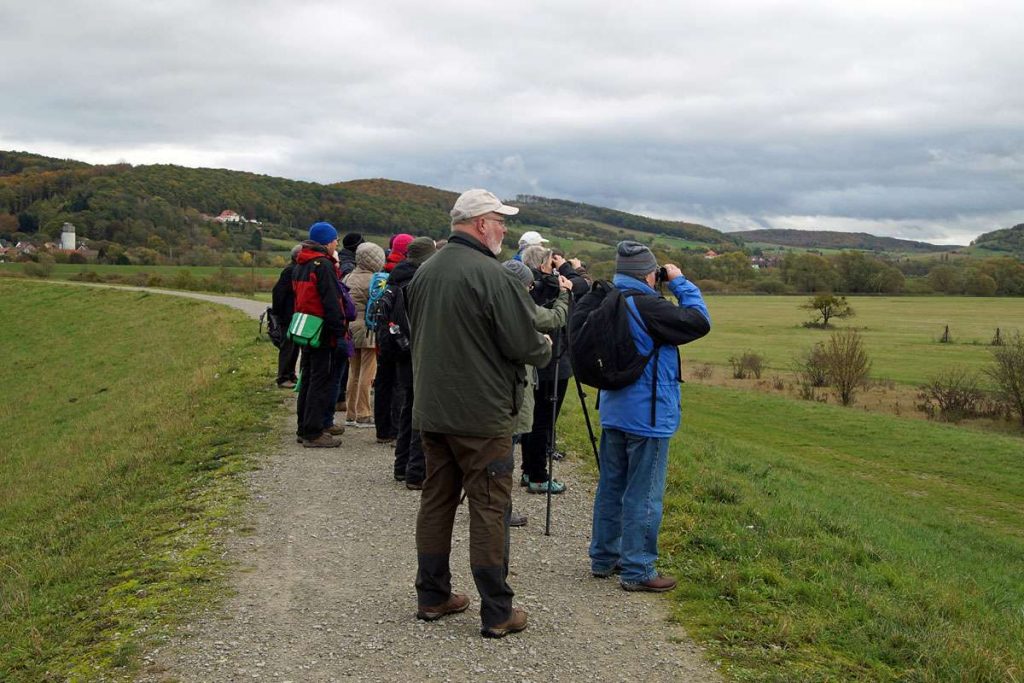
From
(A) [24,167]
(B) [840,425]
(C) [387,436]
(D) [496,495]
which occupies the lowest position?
(B) [840,425]

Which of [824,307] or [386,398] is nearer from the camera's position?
[386,398]

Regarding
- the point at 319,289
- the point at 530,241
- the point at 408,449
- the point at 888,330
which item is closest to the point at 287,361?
the point at 319,289

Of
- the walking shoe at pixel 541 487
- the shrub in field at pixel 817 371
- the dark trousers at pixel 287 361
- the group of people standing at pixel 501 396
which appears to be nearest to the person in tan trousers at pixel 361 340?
the dark trousers at pixel 287 361

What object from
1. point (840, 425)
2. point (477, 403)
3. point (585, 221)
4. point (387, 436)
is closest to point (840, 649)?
point (477, 403)

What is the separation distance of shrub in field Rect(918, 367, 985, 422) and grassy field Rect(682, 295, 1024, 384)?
855 cm

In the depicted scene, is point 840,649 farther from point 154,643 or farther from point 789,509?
point 789,509

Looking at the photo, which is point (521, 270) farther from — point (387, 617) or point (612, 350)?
point (387, 617)

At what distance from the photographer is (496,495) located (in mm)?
5266

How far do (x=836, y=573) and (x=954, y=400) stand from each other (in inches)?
1231

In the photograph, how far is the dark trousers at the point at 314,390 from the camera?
34.0 feet

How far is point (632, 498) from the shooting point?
6109 millimetres

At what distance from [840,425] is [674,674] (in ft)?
82.5

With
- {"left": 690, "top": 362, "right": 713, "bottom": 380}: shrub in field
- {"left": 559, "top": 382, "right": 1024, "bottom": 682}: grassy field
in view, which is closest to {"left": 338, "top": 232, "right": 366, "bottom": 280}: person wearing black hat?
{"left": 559, "top": 382, "right": 1024, "bottom": 682}: grassy field

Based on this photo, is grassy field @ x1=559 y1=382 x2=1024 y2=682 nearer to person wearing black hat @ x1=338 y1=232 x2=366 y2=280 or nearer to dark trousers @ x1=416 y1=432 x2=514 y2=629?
dark trousers @ x1=416 y1=432 x2=514 y2=629
